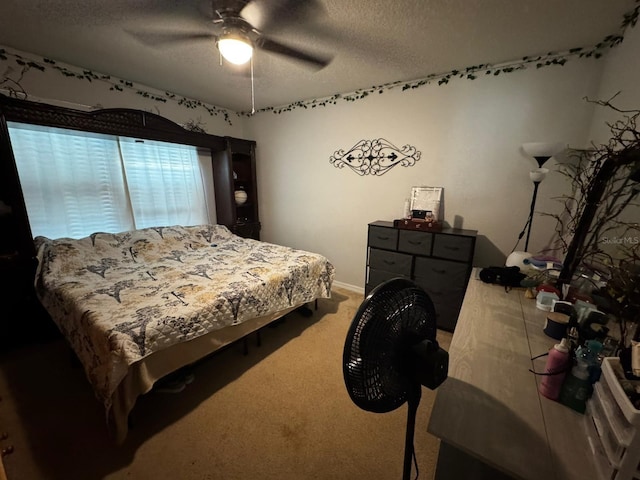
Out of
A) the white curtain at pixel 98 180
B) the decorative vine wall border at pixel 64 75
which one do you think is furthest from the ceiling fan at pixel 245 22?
the white curtain at pixel 98 180

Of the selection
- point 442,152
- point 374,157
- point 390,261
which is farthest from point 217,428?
point 442,152

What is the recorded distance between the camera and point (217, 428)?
149 centimetres

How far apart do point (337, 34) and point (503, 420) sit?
2262mm

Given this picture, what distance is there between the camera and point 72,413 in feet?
5.13

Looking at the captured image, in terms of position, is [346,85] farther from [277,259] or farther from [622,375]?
[622,375]

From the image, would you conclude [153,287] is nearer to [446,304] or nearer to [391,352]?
[391,352]

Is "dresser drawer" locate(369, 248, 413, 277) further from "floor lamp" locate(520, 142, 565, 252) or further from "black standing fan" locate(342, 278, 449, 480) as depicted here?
"black standing fan" locate(342, 278, 449, 480)

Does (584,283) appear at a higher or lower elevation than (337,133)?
lower

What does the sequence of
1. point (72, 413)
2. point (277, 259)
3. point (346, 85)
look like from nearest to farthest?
1. point (72, 413)
2. point (277, 259)
3. point (346, 85)

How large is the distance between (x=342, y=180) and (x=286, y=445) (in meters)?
2.68

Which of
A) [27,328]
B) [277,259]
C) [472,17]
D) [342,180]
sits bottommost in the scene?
[27,328]

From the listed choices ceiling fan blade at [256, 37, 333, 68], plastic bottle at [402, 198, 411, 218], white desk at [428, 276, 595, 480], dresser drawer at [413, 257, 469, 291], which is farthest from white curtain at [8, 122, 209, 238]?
white desk at [428, 276, 595, 480]

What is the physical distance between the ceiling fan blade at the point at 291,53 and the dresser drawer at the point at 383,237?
1.58 metres

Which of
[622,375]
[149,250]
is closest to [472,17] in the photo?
[622,375]
